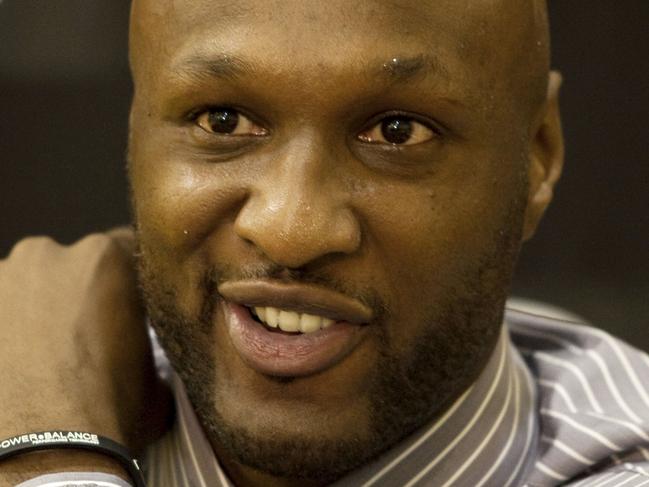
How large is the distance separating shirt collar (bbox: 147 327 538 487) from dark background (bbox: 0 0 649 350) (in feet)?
4.71

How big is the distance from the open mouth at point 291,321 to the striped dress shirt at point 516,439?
0.22 meters

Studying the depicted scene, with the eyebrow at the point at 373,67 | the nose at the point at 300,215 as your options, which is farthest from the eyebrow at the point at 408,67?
the nose at the point at 300,215

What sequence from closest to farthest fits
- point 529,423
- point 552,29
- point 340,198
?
point 340,198 → point 529,423 → point 552,29

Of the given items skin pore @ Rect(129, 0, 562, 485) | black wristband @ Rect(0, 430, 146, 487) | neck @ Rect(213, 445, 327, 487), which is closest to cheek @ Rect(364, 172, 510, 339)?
skin pore @ Rect(129, 0, 562, 485)

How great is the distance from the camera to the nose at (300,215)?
53.8 inches

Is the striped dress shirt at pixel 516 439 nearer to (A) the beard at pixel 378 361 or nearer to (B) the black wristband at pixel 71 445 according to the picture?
(A) the beard at pixel 378 361

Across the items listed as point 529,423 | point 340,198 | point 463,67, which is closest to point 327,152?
point 340,198

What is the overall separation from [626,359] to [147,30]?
85 cm

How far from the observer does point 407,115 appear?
146 centimetres

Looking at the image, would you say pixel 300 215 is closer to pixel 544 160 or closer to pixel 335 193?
pixel 335 193

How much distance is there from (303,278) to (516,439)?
0.46 meters

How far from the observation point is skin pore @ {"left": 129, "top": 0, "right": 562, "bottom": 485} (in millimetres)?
1406

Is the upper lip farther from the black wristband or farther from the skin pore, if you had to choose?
the black wristband

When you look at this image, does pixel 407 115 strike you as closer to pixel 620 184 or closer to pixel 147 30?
pixel 147 30
